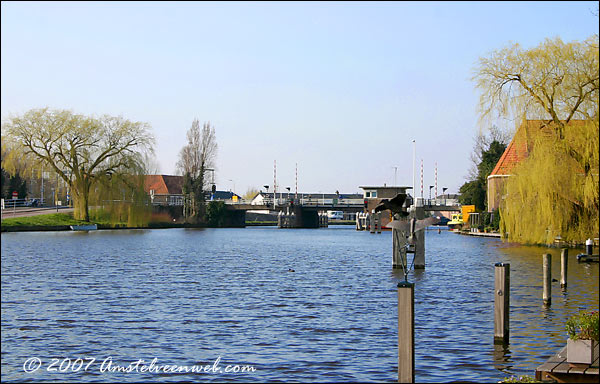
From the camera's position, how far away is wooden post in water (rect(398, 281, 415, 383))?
1138cm

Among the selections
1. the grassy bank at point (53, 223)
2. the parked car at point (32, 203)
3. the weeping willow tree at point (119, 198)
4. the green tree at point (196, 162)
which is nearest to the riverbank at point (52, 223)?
the grassy bank at point (53, 223)

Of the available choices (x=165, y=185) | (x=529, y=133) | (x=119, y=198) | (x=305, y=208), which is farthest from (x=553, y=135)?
(x=165, y=185)

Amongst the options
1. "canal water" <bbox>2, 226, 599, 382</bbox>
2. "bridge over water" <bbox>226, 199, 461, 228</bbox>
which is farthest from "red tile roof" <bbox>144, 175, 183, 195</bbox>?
"canal water" <bbox>2, 226, 599, 382</bbox>

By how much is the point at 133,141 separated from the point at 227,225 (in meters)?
51.2

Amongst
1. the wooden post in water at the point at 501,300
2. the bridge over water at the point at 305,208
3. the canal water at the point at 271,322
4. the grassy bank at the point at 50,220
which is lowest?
the canal water at the point at 271,322

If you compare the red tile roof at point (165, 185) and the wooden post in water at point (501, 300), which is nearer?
the wooden post in water at point (501, 300)

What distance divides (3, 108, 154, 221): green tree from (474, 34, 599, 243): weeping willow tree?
160 feet

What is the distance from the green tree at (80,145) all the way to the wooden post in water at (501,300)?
216 feet

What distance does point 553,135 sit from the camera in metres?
43.1

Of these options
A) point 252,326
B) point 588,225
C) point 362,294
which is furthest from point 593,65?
point 252,326

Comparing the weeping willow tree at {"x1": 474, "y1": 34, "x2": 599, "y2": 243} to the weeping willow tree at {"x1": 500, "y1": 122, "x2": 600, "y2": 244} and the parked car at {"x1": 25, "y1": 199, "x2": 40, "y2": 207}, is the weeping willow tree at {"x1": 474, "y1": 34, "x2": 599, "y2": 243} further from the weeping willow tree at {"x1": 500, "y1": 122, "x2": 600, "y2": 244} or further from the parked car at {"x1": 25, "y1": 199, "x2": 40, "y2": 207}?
the parked car at {"x1": 25, "y1": 199, "x2": 40, "y2": 207}

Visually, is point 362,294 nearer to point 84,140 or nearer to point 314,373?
point 314,373

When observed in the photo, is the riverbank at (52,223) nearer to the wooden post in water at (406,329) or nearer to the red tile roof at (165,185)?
the wooden post in water at (406,329)

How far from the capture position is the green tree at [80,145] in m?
76.8
